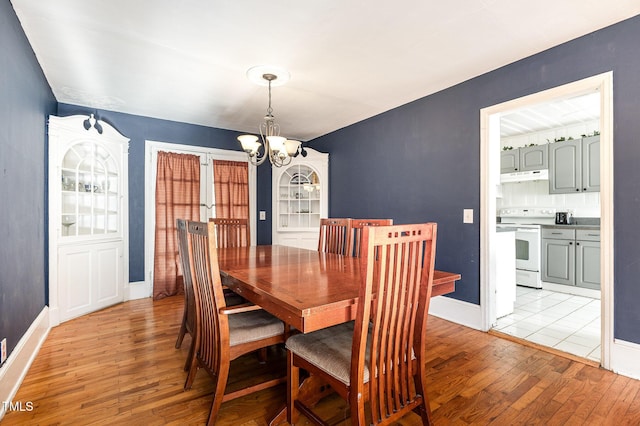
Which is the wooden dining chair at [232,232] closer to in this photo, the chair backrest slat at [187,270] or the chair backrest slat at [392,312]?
the chair backrest slat at [187,270]

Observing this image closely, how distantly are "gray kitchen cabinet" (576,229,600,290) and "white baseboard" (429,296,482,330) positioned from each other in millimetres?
2192

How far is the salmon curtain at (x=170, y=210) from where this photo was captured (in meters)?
4.06

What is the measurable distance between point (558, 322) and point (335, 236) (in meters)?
2.38

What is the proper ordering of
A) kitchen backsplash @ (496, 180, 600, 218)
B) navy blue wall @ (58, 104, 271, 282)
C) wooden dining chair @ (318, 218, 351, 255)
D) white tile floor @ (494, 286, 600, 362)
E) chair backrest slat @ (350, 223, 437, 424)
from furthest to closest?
kitchen backsplash @ (496, 180, 600, 218), navy blue wall @ (58, 104, 271, 282), wooden dining chair @ (318, 218, 351, 255), white tile floor @ (494, 286, 600, 362), chair backrest slat @ (350, 223, 437, 424)

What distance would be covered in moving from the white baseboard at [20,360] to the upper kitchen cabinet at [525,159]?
6080mm

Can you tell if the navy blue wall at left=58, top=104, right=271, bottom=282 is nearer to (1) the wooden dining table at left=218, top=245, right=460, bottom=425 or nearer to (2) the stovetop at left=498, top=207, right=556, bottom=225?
(1) the wooden dining table at left=218, top=245, right=460, bottom=425

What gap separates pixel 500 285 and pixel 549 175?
8.06ft

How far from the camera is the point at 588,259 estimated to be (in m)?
4.01

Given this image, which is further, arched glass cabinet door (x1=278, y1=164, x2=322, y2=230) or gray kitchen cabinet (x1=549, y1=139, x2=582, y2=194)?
arched glass cabinet door (x1=278, y1=164, x2=322, y2=230)

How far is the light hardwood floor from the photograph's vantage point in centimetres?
168

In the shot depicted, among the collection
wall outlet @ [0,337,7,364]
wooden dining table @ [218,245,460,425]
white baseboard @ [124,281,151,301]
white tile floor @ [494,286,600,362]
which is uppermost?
wooden dining table @ [218,245,460,425]

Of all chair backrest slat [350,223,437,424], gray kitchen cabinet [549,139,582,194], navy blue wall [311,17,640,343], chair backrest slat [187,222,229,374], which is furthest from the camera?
gray kitchen cabinet [549,139,582,194]

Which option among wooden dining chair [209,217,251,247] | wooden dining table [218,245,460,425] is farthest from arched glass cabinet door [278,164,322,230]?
wooden dining table [218,245,460,425]

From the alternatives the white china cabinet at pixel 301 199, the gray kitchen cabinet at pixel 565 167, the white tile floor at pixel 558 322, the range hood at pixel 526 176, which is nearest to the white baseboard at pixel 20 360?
the white china cabinet at pixel 301 199
